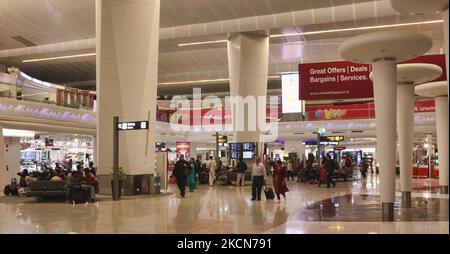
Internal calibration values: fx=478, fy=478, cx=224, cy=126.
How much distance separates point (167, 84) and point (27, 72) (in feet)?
34.9

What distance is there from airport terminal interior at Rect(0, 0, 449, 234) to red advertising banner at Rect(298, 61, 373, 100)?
0.13 feet

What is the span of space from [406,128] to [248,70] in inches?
449

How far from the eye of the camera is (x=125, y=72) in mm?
16547

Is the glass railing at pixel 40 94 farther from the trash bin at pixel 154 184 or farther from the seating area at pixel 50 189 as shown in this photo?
the trash bin at pixel 154 184

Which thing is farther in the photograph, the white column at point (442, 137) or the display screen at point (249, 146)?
the display screen at point (249, 146)

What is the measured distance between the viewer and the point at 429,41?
9531mm

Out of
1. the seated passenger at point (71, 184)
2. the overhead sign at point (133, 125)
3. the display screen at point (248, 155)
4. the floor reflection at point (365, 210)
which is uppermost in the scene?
the overhead sign at point (133, 125)

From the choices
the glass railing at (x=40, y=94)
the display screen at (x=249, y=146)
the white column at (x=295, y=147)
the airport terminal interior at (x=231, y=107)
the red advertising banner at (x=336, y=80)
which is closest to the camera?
the airport terminal interior at (x=231, y=107)

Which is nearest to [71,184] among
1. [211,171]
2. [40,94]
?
[211,171]

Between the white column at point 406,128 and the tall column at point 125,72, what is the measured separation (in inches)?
333

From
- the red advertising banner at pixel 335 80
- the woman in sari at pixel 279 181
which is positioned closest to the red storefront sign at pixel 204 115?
the red advertising banner at pixel 335 80

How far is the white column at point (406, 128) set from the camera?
13.2 m

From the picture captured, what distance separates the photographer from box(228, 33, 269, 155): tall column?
23484 millimetres
